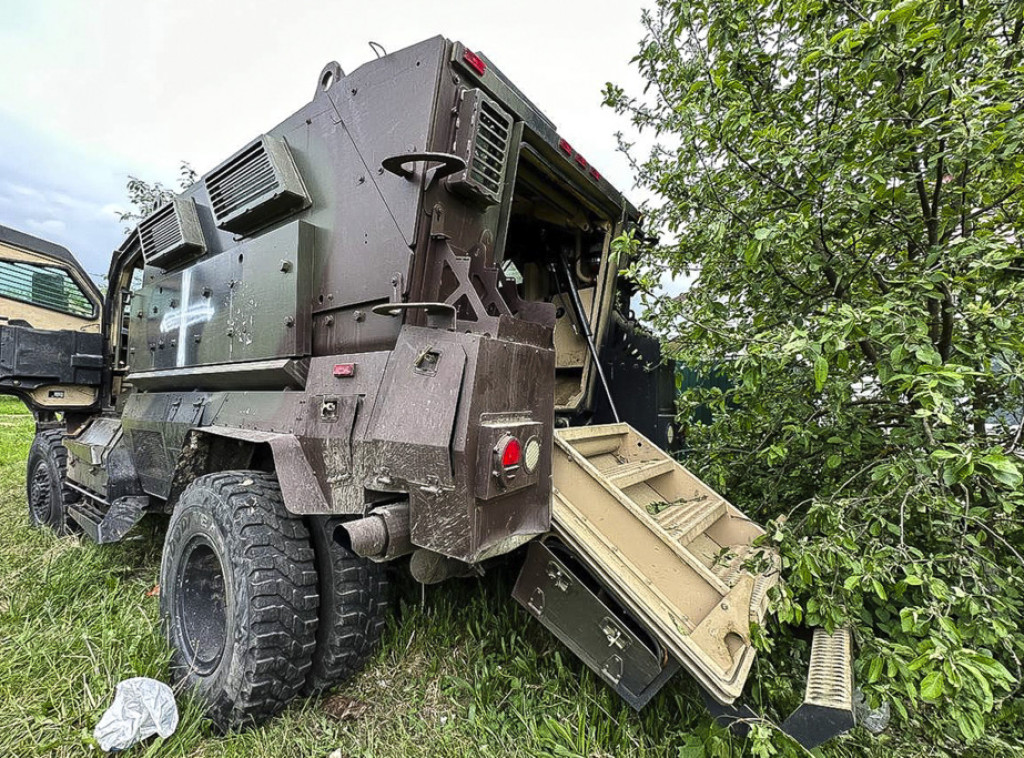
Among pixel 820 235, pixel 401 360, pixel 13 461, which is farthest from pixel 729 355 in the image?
pixel 13 461

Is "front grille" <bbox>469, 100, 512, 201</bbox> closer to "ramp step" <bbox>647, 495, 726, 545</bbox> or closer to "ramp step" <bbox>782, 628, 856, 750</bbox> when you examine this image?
"ramp step" <bbox>647, 495, 726, 545</bbox>

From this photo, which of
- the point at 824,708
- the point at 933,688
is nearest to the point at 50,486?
the point at 824,708

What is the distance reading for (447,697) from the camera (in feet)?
7.47

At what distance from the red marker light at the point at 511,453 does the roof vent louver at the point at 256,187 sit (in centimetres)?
161

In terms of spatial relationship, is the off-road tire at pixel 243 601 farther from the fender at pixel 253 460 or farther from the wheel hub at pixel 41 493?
the wheel hub at pixel 41 493

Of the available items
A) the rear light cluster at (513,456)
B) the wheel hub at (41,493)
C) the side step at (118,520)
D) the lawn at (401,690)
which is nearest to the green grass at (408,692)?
the lawn at (401,690)

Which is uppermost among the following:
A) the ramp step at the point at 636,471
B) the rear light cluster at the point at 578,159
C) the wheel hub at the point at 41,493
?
the rear light cluster at the point at 578,159

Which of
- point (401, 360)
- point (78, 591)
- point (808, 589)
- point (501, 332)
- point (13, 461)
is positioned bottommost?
point (13, 461)

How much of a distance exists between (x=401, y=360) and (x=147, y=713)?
1.64 m

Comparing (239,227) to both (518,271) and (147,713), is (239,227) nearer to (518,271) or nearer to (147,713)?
(518,271)

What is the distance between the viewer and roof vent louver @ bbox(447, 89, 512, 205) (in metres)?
2.00

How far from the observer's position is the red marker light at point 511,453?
1697mm

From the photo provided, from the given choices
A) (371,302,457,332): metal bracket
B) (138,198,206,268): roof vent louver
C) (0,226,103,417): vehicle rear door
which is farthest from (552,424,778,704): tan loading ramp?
(0,226,103,417): vehicle rear door

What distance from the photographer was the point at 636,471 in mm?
2533
